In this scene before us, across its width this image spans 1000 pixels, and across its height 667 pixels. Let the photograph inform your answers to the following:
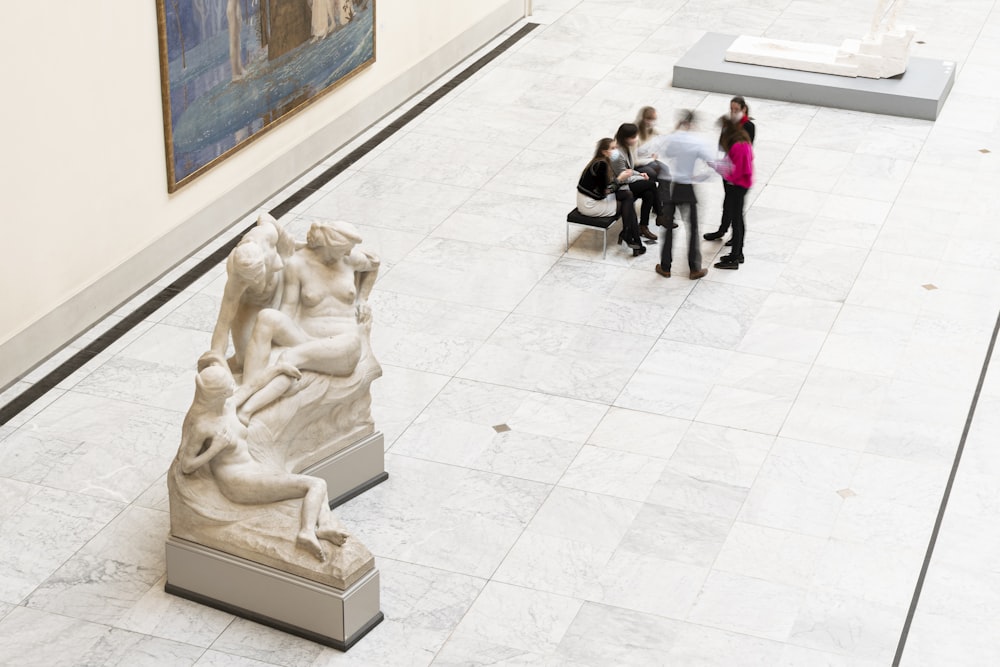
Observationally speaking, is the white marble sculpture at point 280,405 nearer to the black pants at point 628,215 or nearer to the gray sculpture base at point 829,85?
the black pants at point 628,215

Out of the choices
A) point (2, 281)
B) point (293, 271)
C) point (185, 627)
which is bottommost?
point (185, 627)

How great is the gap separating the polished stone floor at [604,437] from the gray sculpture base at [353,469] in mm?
132

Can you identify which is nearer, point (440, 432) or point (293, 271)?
point (293, 271)

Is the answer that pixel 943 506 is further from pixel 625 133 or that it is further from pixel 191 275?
pixel 191 275

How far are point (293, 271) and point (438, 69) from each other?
9.12 metres

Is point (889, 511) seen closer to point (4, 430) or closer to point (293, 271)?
point (293, 271)

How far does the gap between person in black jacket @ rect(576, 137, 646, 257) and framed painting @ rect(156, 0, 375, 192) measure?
3.23m

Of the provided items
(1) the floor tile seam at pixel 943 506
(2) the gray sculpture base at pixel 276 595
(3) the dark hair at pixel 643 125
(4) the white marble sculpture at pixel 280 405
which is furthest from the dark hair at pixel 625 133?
(2) the gray sculpture base at pixel 276 595

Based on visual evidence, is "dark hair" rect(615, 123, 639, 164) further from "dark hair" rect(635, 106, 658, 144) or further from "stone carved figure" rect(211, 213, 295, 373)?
"stone carved figure" rect(211, 213, 295, 373)

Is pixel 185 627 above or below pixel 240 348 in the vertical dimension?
below

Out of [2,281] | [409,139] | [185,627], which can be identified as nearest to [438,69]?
[409,139]

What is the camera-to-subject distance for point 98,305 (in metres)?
11.6

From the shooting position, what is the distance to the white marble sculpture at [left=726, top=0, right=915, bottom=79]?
1694 centimetres

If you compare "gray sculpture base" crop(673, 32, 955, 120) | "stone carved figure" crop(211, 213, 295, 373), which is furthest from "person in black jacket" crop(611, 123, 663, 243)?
"stone carved figure" crop(211, 213, 295, 373)
